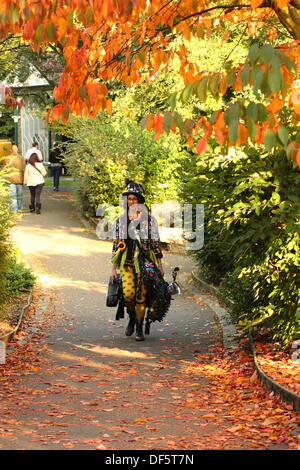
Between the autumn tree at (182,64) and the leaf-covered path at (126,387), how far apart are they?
7.63ft

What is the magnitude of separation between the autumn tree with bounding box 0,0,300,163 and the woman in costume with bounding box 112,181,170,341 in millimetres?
1638

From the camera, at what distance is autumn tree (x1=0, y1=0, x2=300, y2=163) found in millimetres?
6062

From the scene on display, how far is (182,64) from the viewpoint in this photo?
9.98 metres

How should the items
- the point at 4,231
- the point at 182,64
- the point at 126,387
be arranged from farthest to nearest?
the point at 4,231
the point at 182,64
the point at 126,387

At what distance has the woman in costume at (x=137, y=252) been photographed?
37.6 ft

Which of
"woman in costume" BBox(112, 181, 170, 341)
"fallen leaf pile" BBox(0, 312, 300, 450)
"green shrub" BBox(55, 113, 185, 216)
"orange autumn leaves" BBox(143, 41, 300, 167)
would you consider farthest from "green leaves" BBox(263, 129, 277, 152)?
"green shrub" BBox(55, 113, 185, 216)

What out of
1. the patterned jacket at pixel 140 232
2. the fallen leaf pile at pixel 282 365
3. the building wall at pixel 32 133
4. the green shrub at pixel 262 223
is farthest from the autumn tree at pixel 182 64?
the building wall at pixel 32 133

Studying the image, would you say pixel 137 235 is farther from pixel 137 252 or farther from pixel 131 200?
pixel 131 200

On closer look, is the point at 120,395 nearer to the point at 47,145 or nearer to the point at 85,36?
the point at 85,36

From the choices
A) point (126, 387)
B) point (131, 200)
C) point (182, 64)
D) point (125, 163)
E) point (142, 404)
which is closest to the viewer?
point (142, 404)

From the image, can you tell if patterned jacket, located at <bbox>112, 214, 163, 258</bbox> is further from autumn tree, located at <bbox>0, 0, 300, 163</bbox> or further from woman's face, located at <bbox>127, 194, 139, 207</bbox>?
autumn tree, located at <bbox>0, 0, 300, 163</bbox>

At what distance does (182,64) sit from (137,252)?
8.56ft

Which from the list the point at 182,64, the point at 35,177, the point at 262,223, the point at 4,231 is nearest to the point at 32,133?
the point at 35,177

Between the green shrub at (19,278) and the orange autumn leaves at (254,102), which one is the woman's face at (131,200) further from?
the orange autumn leaves at (254,102)
